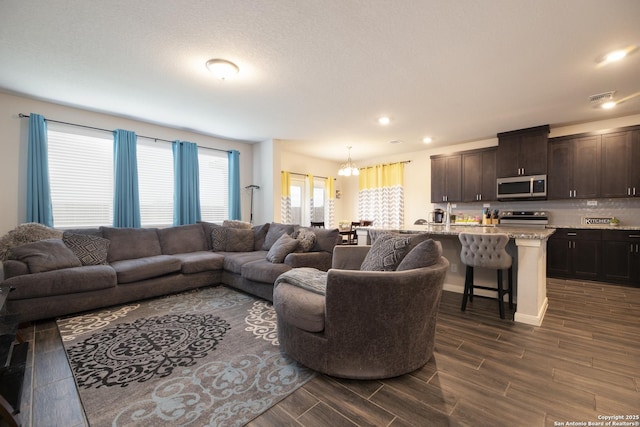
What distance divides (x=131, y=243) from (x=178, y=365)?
2700 millimetres

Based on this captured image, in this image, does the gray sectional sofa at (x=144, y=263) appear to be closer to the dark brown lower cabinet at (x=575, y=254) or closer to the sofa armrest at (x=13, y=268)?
the sofa armrest at (x=13, y=268)

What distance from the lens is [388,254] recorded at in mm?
Result: 2184

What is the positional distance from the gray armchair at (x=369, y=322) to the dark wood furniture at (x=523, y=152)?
4.30 meters

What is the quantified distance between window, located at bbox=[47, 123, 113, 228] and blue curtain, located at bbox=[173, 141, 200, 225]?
929 millimetres

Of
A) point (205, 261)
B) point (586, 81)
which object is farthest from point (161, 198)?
point (586, 81)

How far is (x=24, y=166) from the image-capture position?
359 centimetres

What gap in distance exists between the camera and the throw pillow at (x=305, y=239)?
12.4ft

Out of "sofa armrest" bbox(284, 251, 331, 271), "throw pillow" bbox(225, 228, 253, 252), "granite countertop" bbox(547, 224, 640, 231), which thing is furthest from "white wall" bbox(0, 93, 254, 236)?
"granite countertop" bbox(547, 224, 640, 231)

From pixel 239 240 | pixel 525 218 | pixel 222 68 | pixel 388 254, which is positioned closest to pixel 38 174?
pixel 239 240

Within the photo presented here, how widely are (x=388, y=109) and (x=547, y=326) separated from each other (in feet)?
10.6

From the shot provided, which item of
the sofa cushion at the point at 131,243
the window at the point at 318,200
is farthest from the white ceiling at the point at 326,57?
the window at the point at 318,200

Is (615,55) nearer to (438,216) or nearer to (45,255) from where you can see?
(438,216)

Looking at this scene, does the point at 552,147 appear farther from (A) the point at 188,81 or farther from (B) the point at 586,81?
(A) the point at 188,81

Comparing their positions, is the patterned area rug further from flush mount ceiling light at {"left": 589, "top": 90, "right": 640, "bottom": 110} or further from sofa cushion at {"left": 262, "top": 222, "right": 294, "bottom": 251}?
flush mount ceiling light at {"left": 589, "top": 90, "right": 640, "bottom": 110}
